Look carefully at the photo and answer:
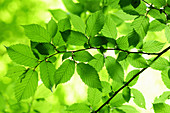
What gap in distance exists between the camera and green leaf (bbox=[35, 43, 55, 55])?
589mm

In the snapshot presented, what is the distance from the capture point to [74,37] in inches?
23.8

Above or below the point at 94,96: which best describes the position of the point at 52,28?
above

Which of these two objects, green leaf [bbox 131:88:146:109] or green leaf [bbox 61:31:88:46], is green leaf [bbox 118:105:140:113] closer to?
green leaf [bbox 131:88:146:109]

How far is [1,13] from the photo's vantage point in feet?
7.16

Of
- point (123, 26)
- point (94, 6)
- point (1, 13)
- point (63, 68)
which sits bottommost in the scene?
point (63, 68)

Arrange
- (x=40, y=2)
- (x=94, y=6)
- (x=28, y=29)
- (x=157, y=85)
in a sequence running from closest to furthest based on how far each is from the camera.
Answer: (x=28, y=29)
(x=94, y=6)
(x=40, y=2)
(x=157, y=85)

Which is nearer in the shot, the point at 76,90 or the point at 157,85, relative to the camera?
the point at 76,90

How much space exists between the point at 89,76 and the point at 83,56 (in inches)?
3.5

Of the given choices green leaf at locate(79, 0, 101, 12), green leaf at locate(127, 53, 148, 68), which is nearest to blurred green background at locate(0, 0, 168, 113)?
green leaf at locate(79, 0, 101, 12)

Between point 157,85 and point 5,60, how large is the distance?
238 cm

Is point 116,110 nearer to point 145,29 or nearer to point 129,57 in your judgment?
point 129,57

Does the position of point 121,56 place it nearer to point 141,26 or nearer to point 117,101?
point 141,26

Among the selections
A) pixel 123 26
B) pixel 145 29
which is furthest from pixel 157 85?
pixel 145 29

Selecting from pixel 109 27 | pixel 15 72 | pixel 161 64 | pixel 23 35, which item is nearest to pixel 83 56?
pixel 109 27
